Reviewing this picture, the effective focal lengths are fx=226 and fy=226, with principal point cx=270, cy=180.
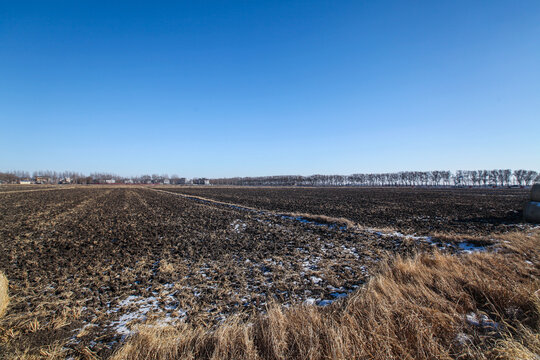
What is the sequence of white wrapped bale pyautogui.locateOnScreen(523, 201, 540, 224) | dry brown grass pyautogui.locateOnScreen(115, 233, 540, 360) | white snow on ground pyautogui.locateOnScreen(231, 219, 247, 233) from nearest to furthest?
1. dry brown grass pyautogui.locateOnScreen(115, 233, 540, 360)
2. white snow on ground pyautogui.locateOnScreen(231, 219, 247, 233)
3. white wrapped bale pyautogui.locateOnScreen(523, 201, 540, 224)

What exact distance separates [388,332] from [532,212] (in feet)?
72.1

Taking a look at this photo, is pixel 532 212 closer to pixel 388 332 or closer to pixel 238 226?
pixel 238 226

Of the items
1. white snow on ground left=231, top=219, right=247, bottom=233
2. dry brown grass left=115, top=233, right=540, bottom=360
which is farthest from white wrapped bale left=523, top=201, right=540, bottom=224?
white snow on ground left=231, top=219, right=247, bottom=233

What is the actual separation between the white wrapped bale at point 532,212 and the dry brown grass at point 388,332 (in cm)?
1738

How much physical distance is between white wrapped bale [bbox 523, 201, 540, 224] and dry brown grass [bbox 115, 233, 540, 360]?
57.0ft

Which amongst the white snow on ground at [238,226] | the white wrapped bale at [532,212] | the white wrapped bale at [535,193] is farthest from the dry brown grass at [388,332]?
the white wrapped bale at [535,193]

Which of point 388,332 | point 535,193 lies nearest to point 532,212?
point 535,193

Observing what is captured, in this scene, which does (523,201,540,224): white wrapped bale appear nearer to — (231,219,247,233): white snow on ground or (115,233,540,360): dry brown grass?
(115,233,540,360): dry brown grass

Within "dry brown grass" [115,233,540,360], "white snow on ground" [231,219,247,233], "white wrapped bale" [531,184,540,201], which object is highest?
"white wrapped bale" [531,184,540,201]

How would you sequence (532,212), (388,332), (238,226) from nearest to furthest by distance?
(388,332) → (532,212) → (238,226)

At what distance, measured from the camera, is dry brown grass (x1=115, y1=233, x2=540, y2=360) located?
3.30m

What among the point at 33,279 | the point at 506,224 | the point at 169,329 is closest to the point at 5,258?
the point at 33,279

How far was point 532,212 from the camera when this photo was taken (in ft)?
54.9

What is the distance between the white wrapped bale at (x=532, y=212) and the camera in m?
16.4
